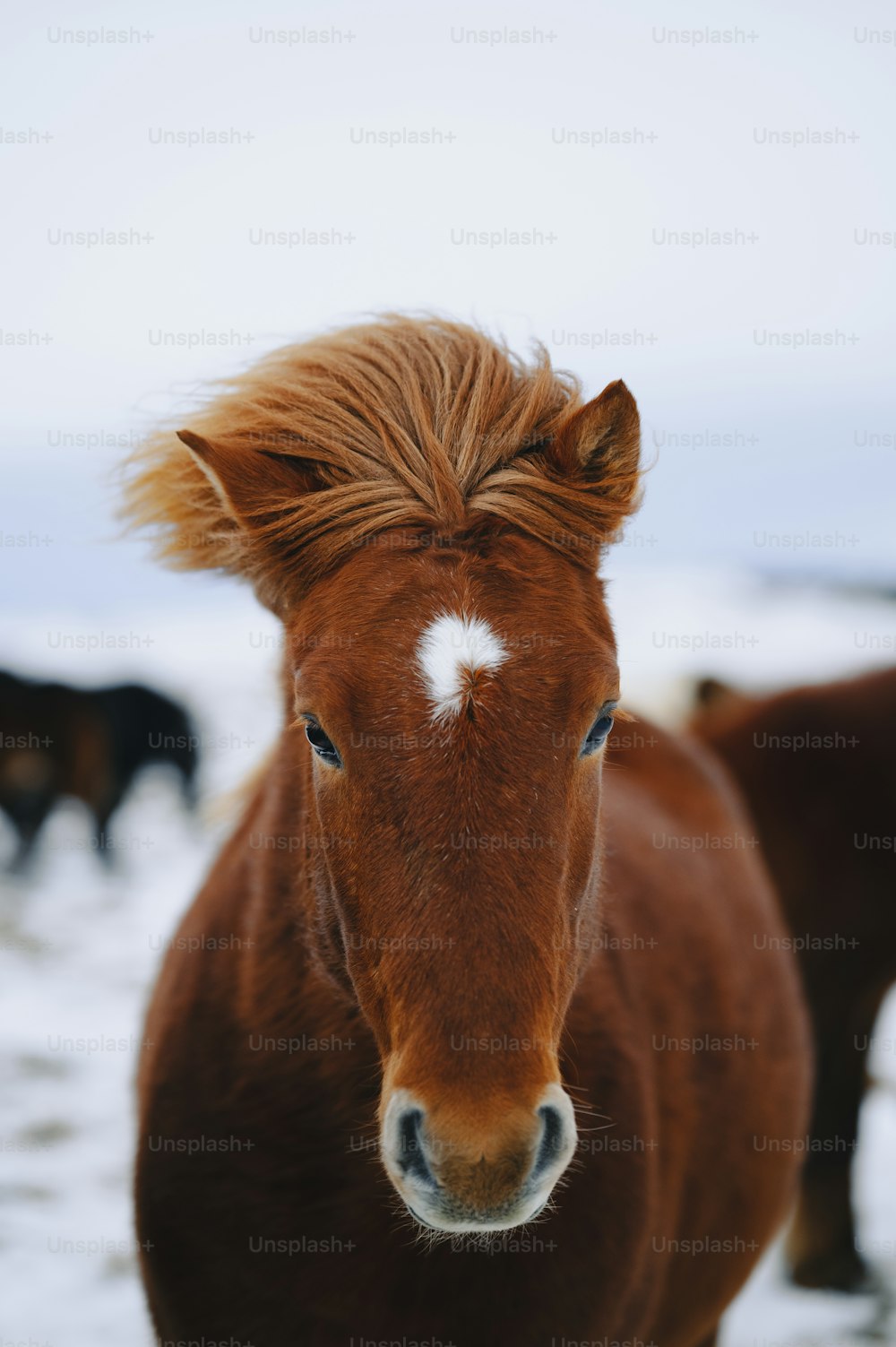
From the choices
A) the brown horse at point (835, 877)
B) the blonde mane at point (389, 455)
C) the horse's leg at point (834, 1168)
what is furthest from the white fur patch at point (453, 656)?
the horse's leg at point (834, 1168)

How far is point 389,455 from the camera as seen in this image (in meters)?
2.13

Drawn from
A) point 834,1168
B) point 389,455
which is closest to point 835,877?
point 834,1168

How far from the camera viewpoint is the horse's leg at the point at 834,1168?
479cm

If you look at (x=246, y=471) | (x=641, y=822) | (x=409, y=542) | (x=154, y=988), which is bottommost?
(x=154, y=988)

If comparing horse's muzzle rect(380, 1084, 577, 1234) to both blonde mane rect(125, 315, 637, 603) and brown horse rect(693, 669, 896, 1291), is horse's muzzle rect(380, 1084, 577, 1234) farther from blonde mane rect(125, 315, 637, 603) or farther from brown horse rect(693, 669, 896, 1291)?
brown horse rect(693, 669, 896, 1291)

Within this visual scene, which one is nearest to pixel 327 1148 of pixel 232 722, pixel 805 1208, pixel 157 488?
pixel 157 488

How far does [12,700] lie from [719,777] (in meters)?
7.45

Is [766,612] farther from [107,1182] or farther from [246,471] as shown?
[246,471]

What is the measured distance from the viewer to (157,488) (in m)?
2.61

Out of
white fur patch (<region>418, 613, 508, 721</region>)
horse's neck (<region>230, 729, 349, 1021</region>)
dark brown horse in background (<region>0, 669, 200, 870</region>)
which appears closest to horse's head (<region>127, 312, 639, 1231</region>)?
white fur patch (<region>418, 613, 508, 721</region>)

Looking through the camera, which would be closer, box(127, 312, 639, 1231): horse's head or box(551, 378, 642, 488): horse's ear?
box(127, 312, 639, 1231): horse's head

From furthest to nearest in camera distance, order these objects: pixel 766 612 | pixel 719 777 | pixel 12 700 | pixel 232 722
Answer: pixel 766 612, pixel 232 722, pixel 12 700, pixel 719 777

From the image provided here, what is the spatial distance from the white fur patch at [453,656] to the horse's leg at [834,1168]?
4136 mm

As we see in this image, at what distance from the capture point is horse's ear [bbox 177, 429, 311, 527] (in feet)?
6.84
